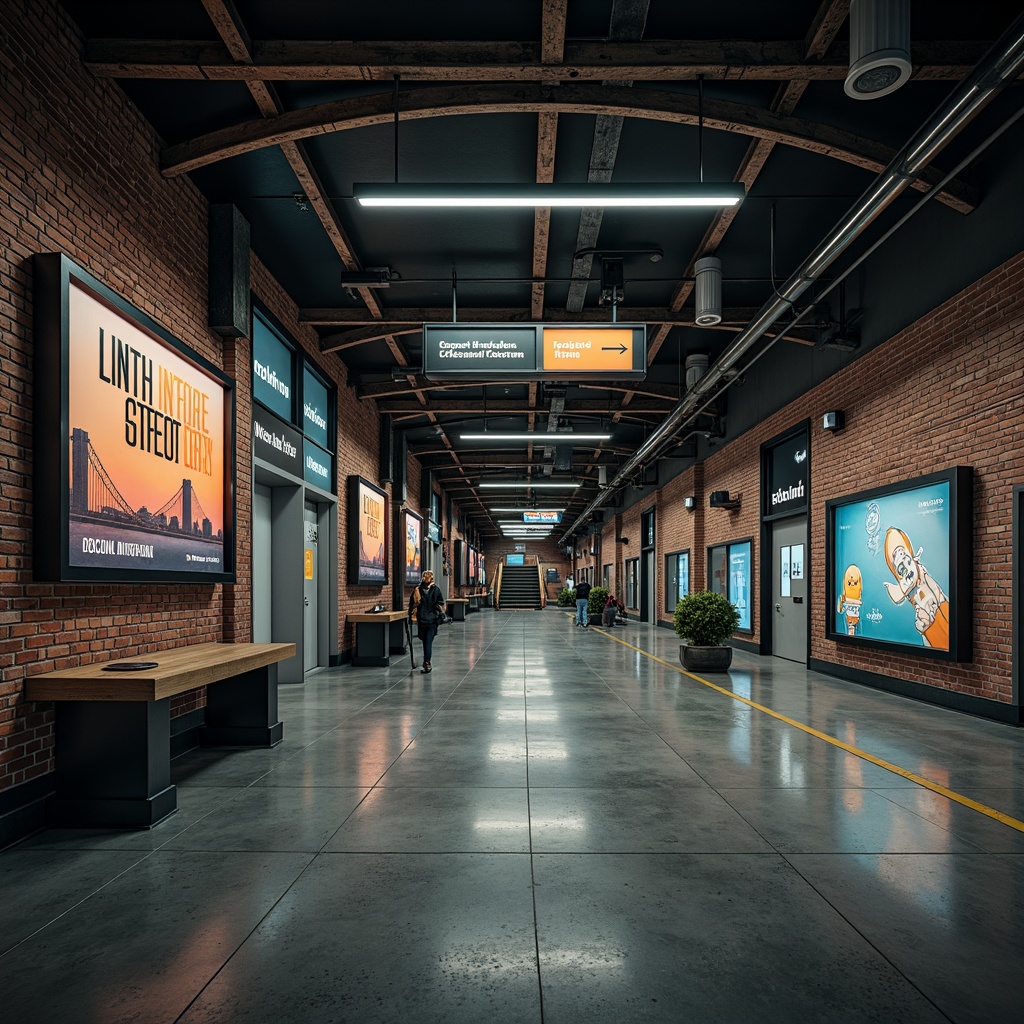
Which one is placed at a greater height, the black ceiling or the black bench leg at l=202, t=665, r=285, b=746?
the black ceiling

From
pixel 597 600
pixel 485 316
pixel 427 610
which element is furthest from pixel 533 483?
pixel 485 316

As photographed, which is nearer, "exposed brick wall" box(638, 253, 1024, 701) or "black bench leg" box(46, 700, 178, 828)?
"black bench leg" box(46, 700, 178, 828)

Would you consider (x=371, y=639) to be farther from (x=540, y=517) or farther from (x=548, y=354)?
(x=540, y=517)

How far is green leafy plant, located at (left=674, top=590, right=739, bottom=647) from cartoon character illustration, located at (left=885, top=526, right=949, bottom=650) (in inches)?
99.6

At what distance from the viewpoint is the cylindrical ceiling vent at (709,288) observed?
7.92 meters

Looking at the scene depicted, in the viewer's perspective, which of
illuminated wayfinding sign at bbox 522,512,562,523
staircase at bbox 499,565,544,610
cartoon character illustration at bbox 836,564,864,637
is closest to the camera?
cartoon character illustration at bbox 836,564,864,637

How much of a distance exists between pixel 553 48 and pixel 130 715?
Answer: 5.05 m

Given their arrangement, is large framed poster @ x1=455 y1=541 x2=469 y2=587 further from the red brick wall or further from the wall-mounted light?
the red brick wall

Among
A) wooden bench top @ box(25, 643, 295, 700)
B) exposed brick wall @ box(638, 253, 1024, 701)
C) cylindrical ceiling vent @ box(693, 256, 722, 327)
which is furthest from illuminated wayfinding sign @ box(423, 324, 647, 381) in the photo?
wooden bench top @ box(25, 643, 295, 700)

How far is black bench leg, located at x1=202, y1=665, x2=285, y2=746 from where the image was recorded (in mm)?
5957

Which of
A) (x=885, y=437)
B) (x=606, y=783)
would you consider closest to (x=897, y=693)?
(x=885, y=437)

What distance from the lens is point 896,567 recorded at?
329 inches

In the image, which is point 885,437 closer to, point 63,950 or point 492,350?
point 492,350

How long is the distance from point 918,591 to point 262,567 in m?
8.02
